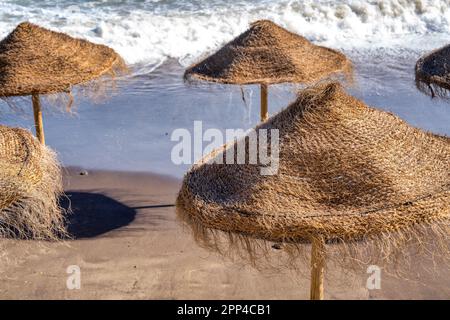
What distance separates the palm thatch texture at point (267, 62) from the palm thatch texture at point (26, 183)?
2.94m

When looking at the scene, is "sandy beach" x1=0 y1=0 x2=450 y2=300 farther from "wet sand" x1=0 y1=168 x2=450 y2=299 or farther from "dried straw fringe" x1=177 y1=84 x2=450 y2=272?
"dried straw fringe" x1=177 y1=84 x2=450 y2=272

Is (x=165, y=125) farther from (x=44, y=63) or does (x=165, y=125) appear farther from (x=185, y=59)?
(x=185, y=59)

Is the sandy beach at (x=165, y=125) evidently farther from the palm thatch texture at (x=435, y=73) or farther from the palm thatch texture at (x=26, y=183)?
Answer: the palm thatch texture at (x=435, y=73)

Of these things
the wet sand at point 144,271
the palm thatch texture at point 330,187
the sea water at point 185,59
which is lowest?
the wet sand at point 144,271

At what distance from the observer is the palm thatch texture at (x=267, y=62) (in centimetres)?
775

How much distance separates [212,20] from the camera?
683 inches

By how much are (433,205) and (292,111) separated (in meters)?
1.16

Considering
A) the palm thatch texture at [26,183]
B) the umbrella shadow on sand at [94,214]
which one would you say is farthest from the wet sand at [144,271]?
the palm thatch texture at [26,183]

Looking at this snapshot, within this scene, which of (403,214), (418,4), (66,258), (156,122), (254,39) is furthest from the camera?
(418,4)

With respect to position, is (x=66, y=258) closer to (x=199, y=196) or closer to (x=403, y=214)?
(x=199, y=196)

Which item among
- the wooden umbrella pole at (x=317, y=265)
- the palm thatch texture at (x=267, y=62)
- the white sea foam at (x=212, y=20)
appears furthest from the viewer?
the white sea foam at (x=212, y=20)

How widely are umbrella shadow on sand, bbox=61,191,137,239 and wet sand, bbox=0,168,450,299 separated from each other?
0.04 feet

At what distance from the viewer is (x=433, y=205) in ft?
13.5
